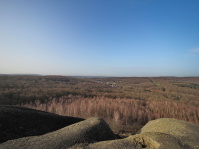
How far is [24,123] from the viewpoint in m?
4.04

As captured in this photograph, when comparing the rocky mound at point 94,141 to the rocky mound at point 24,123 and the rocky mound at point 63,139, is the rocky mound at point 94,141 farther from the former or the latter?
the rocky mound at point 24,123

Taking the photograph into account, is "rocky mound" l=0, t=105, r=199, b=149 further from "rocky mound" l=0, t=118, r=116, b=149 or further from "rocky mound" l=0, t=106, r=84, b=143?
"rocky mound" l=0, t=106, r=84, b=143

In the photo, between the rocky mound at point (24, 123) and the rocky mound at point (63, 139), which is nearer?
the rocky mound at point (63, 139)

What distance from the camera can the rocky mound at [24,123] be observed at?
11.6 ft

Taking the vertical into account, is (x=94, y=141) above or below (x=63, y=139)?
below

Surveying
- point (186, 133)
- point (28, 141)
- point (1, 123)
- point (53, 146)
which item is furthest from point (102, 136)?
point (1, 123)

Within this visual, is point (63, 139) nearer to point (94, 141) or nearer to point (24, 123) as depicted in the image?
point (94, 141)

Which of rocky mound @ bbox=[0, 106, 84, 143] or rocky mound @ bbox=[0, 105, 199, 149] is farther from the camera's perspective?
rocky mound @ bbox=[0, 106, 84, 143]

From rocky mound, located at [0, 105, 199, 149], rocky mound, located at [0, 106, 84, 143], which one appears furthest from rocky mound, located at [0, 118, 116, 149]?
rocky mound, located at [0, 106, 84, 143]

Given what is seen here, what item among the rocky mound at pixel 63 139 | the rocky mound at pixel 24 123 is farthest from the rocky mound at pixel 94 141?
the rocky mound at pixel 24 123

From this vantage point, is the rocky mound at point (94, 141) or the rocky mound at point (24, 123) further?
the rocky mound at point (24, 123)

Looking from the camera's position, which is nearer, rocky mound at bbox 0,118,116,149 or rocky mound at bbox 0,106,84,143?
rocky mound at bbox 0,118,116,149

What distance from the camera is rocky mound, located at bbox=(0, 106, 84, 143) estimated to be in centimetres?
355

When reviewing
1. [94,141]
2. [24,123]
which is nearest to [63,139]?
[94,141]
